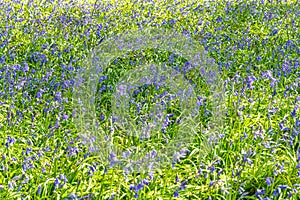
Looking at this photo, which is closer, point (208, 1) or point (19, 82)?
point (19, 82)

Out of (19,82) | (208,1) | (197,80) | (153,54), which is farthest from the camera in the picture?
(208,1)

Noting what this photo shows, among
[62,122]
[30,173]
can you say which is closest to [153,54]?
[62,122]

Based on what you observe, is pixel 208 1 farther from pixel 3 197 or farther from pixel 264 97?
pixel 3 197

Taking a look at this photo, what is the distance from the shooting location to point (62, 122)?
448 cm

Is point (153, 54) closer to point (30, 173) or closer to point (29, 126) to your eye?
point (29, 126)

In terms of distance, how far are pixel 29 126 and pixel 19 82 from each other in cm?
83

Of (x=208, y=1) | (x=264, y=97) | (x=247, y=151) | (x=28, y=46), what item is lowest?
(x=247, y=151)

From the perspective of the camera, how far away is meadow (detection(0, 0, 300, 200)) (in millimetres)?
3506

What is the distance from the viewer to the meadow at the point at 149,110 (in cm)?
351

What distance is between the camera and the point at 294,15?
9.09m

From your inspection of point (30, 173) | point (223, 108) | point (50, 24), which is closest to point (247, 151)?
point (223, 108)

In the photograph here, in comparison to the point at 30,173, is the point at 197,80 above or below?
above

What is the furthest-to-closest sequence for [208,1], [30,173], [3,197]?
[208,1]
[30,173]
[3,197]

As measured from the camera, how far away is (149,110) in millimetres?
4871
